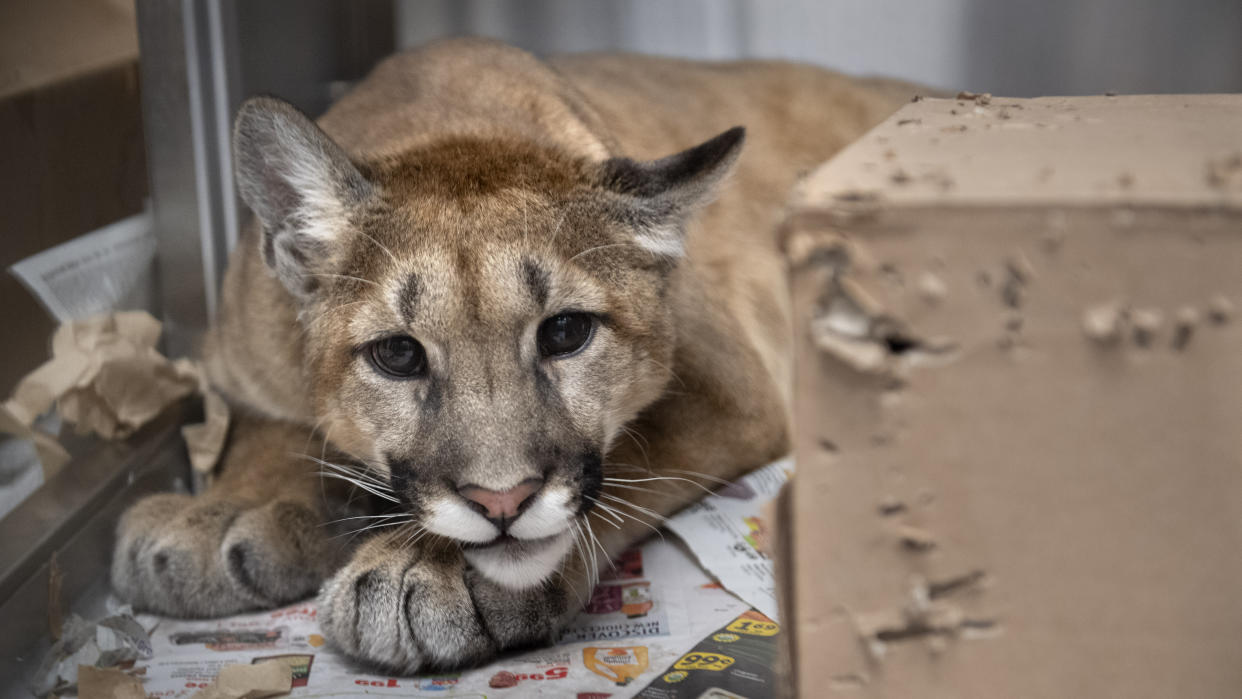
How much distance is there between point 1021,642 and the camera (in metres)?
1.09

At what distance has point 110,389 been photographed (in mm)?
2238

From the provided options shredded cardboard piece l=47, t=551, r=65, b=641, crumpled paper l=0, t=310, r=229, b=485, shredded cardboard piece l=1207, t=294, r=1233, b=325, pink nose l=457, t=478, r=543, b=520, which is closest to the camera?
shredded cardboard piece l=1207, t=294, r=1233, b=325

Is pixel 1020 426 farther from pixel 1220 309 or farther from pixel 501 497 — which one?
pixel 501 497

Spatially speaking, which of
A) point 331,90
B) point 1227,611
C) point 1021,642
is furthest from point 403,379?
point 331,90

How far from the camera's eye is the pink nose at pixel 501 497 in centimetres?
151

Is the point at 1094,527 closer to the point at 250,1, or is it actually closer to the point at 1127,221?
the point at 1127,221

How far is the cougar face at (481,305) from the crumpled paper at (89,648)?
49 centimetres

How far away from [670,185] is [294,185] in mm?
636

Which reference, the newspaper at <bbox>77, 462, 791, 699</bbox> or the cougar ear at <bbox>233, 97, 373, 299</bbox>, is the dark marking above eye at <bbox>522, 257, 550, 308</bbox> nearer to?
the cougar ear at <bbox>233, 97, 373, 299</bbox>

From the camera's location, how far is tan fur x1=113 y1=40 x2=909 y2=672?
1.65 meters

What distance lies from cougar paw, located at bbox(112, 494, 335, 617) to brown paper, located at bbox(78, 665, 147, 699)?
249mm

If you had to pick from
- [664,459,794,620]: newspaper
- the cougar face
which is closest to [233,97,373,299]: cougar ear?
the cougar face

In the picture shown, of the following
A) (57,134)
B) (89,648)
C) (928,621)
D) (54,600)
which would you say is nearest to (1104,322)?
(928,621)

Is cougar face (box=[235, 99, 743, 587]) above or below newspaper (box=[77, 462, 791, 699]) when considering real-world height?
above
